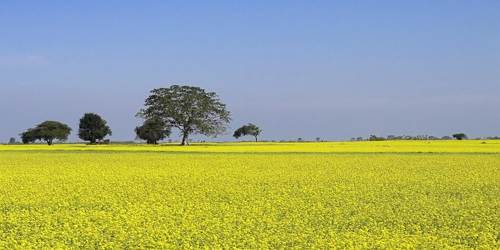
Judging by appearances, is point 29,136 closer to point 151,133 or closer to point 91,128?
point 91,128

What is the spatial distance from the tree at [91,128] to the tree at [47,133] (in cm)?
388

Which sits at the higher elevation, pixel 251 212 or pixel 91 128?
pixel 91 128

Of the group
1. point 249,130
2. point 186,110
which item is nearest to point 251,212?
point 186,110

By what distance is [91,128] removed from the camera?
117000mm

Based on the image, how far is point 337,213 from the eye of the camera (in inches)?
568

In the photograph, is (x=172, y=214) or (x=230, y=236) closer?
(x=230, y=236)

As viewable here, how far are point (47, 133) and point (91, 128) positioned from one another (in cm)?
765

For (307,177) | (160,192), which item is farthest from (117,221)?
(307,177)

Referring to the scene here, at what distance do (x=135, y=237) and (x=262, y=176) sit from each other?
14.7 meters

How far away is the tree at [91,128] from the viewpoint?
383 ft

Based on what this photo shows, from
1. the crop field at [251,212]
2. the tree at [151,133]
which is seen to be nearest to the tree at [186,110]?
the tree at [151,133]

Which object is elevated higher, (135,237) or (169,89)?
(169,89)

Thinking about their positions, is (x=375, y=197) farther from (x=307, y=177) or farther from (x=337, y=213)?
(x=307, y=177)

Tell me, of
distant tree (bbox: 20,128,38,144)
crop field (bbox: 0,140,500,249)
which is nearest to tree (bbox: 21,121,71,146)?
distant tree (bbox: 20,128,38,144)
